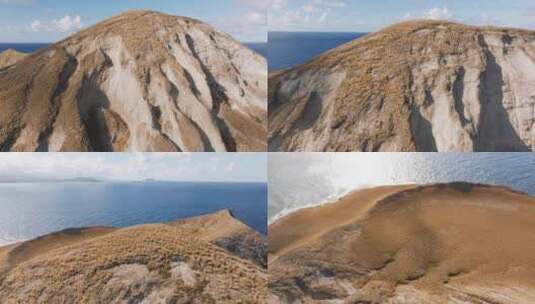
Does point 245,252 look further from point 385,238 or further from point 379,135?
point 379,135

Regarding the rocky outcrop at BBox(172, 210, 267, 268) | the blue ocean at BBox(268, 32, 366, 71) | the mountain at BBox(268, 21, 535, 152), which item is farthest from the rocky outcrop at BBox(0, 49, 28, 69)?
the mountain at BBox(268, 21, 535, 152)

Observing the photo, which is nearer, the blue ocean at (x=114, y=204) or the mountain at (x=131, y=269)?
the mountain at (x=131, y=269)

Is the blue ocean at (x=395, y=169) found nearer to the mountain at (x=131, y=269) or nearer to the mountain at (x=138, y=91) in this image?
the mountain at (x=138, y=91)

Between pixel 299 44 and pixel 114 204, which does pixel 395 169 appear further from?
pixel 114 204

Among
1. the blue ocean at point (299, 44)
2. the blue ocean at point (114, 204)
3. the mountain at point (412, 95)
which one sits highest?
the blue ocean at point (299, 44)

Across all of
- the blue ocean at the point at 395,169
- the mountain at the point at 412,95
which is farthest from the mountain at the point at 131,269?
the mountain at the point at 412,95

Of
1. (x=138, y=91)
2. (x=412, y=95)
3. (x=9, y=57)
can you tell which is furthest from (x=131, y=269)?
(x=412, y=95)
